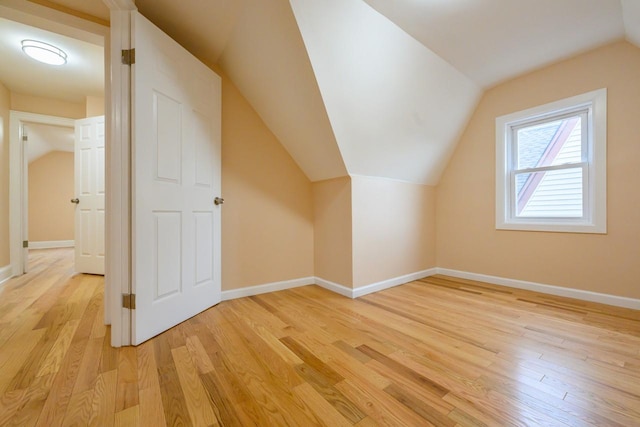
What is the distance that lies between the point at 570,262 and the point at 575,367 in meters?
1.53

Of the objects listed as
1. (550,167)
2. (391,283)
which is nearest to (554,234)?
(550,167)

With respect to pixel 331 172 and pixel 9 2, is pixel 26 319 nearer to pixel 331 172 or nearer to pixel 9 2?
pixel 9 2

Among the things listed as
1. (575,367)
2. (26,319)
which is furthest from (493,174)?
(26,319)

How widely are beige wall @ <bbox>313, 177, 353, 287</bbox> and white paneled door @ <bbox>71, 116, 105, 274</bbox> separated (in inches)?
109

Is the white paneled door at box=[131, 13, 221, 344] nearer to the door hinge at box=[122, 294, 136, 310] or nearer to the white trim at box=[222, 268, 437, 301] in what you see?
the door hinge at box=[122, 294, 136, 310]

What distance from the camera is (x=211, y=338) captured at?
1557 millimetres

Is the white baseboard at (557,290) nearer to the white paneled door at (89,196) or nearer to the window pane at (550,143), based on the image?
the window pane at (550,143)

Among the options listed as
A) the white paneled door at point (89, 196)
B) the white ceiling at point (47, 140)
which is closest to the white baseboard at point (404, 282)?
the white paneled door at point (89, 196)

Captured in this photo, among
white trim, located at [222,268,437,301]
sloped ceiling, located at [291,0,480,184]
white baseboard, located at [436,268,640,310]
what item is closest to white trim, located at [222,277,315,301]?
white trim, located at [222,268,437,301]

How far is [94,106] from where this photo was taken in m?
3.35

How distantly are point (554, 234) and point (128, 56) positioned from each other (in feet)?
12.3

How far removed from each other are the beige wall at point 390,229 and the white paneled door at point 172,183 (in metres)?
1.28

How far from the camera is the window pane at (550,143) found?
94.7 inches

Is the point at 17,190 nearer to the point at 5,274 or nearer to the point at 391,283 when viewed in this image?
the point at 5,274
